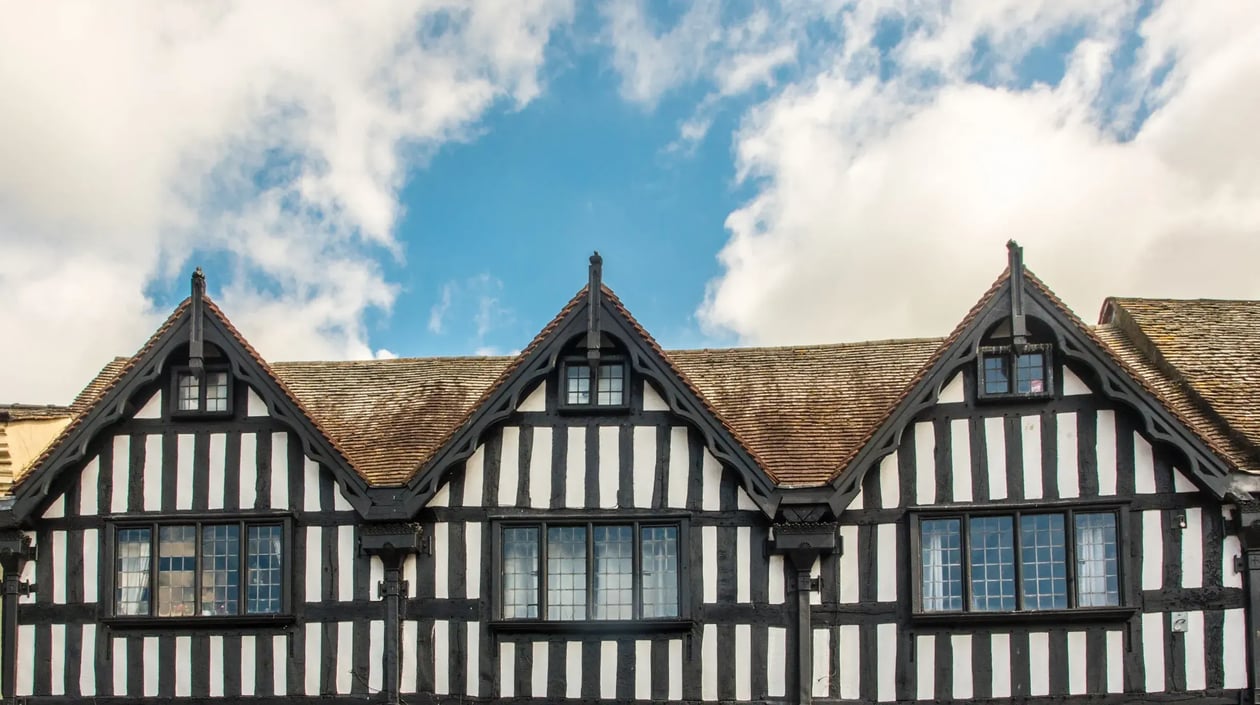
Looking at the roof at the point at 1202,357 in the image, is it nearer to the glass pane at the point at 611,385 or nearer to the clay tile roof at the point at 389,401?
the glass pane at the point at 611,385

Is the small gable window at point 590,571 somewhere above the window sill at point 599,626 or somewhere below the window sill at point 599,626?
above

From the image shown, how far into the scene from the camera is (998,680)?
16906mm

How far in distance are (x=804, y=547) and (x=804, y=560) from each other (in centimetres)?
20

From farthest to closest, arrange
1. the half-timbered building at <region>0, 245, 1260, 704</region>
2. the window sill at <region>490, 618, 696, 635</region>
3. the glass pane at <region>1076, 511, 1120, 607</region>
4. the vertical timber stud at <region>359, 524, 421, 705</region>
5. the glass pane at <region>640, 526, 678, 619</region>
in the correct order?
the glass pane at <region>640, 526, 678, 619</region>, the vertical timber stud at <region>359, 524, 421, 705</region>, the window sill at <region>490, 618, 696, 635</region>, the glass pane at <region>1076, 511, 1120, 607</region>, the half-timbered building at <region>0, 245, 1260, 704</region>

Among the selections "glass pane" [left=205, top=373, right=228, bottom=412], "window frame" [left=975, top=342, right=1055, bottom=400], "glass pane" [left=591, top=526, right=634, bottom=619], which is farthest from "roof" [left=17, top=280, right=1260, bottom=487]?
"glass pane" [left=591, top=526, right=634, bottom=619]

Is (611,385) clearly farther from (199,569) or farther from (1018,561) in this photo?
(199,569)

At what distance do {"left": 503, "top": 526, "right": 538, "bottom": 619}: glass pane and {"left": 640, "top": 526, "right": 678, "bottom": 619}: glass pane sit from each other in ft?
4.88

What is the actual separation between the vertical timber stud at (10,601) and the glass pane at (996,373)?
44.3 feet

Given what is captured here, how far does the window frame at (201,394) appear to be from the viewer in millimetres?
18391

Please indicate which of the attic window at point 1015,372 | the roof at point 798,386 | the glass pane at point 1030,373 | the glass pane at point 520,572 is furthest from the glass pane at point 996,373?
Result: the glass pane at point 520,572

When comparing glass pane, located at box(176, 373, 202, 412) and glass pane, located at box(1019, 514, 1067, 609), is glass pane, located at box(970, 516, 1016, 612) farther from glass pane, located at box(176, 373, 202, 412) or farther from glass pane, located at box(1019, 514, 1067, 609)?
glass pane, located at box(176, 373, 202, 412)

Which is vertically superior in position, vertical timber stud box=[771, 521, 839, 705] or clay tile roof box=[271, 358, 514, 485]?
clay tile roof box=[271, 358, 514, 485]

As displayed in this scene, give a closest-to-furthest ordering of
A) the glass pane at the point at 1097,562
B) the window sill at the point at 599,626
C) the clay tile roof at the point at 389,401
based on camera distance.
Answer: the glass pane at the point at 1097,562, the window sill at the point at 599,626, the clay tile roof at the point at 389,401

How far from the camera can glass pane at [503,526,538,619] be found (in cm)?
1756
